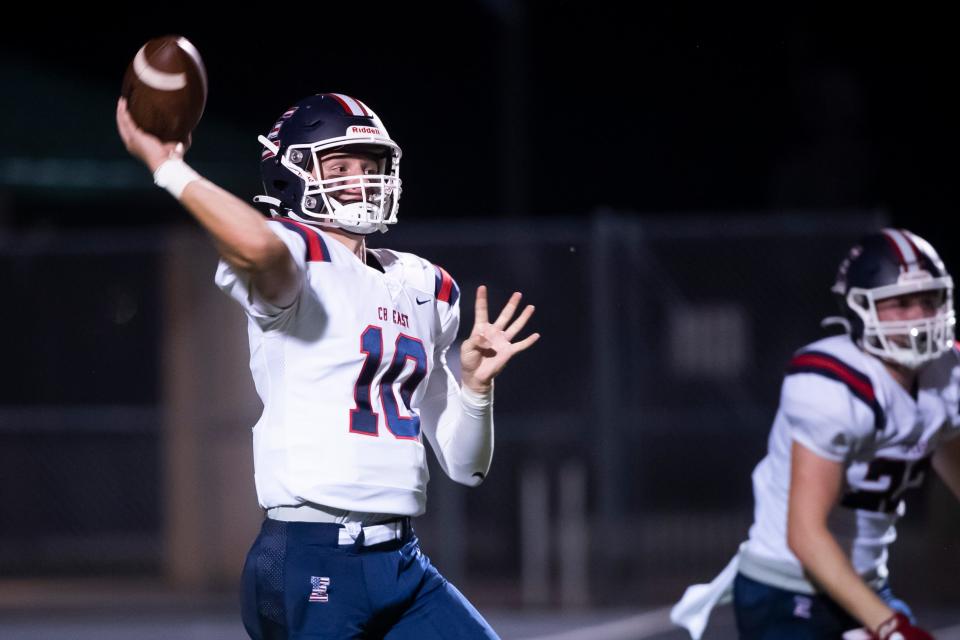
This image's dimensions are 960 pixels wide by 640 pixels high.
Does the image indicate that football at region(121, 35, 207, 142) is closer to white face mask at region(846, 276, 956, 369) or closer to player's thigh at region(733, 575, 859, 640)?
white face mask at region(846, 276, 956, 369)

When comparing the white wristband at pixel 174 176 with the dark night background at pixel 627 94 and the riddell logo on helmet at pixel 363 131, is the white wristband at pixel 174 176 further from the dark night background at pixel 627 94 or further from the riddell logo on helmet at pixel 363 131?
the dark night background at pixel 627 94

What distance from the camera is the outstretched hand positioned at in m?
3.16

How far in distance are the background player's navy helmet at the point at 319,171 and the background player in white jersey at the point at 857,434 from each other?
118 cm

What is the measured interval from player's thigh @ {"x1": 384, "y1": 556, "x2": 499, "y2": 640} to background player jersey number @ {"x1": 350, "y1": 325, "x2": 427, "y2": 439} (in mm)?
359

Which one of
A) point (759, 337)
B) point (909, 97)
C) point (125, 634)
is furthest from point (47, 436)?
point (909, 97)

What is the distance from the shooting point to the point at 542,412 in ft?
30.2

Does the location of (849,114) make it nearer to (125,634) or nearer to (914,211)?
(914,211)

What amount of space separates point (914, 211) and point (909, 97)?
6.93ft

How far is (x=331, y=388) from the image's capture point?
127 inches

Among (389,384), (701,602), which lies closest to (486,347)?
(389,384)

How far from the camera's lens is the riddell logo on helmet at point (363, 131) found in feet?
11.5

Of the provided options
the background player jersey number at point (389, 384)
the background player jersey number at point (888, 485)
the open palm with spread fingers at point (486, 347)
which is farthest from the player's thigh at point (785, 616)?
the background player jersey number at point (389, 384)

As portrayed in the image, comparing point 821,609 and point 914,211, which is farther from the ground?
point 914,211

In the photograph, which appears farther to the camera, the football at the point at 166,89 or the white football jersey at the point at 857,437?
the white football jersey at the point at 857,437
